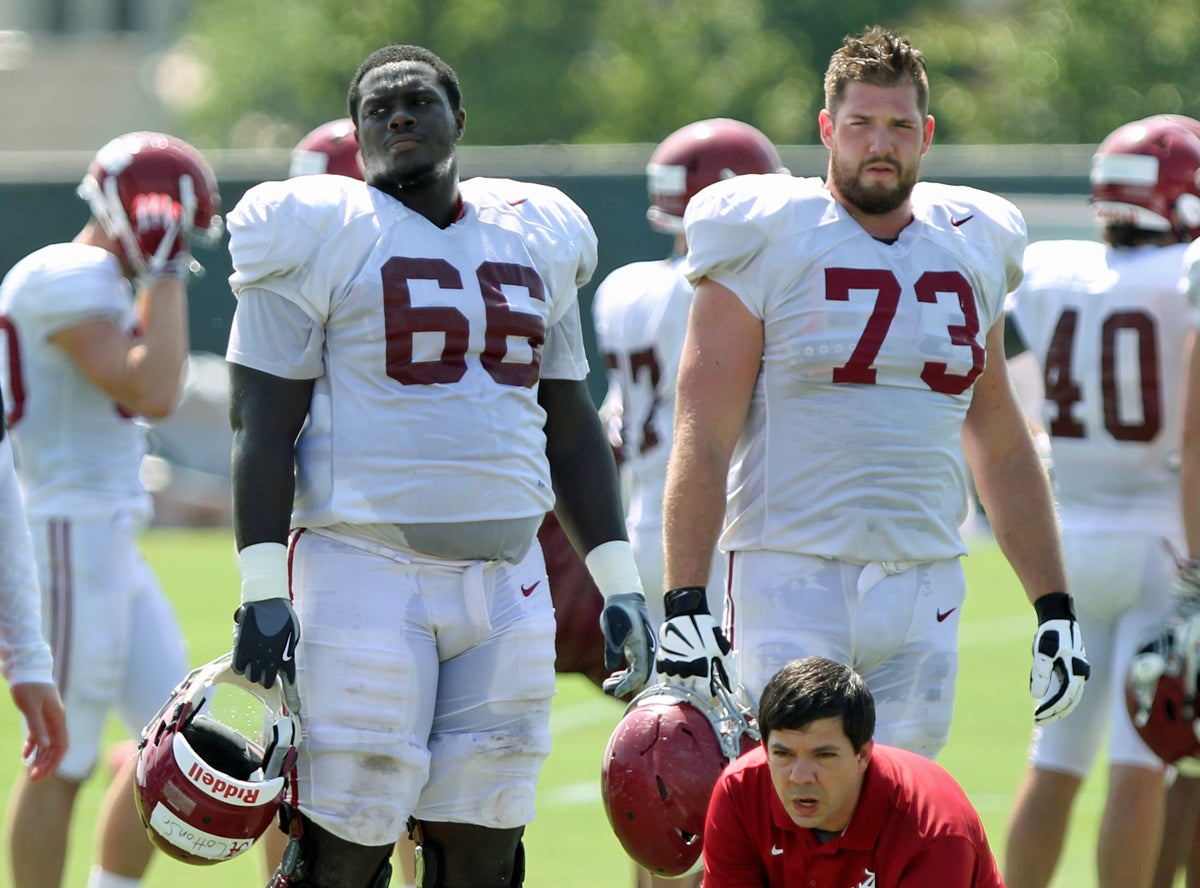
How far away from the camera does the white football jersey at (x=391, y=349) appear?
340 centimetres

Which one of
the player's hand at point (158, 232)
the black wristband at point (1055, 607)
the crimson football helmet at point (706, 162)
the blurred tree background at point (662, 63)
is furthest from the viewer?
the blurred tree background at point (662, 63)

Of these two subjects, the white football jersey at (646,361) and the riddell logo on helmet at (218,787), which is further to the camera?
the white football jersey at (646,361)

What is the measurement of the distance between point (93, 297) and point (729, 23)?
24.9m

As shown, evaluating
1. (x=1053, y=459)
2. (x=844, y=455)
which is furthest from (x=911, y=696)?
(x=1053, y=459)

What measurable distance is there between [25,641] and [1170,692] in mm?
2409

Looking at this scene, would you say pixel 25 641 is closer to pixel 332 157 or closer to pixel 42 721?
pixel 42 721

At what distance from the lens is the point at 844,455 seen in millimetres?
3699

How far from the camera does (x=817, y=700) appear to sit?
3260 mm

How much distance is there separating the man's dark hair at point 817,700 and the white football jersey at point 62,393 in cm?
226

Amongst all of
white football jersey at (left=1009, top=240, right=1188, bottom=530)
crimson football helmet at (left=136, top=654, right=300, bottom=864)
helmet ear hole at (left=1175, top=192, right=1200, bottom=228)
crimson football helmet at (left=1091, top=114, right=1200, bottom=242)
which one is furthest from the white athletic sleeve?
helmet ear hole at (left=1175, top=192, right=1200, bottom=228)

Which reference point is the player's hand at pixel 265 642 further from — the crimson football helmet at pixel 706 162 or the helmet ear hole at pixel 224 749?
the crimson football helmet at pixel 706 162

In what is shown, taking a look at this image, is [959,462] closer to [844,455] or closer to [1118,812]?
[844,455]

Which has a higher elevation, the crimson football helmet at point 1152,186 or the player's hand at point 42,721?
the crimson football helmet at point 1152,186

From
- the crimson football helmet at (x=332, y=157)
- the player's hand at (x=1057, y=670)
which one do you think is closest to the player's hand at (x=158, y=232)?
the crimson football helmet at (x=332, y=157)
